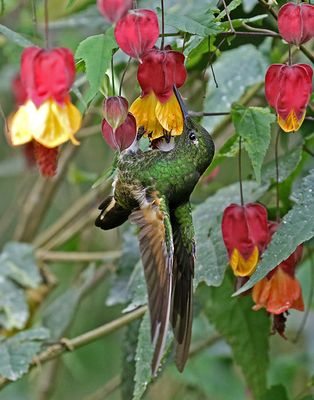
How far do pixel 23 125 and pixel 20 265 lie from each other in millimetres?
923

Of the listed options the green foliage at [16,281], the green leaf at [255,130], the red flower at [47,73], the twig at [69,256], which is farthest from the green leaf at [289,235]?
the twig at [69,256]

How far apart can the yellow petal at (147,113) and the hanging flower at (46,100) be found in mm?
84

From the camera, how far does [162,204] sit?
1249mm

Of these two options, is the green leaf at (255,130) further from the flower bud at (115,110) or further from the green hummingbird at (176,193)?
the flower bud at (115,110)

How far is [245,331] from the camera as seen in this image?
Answer: 5.42 feet

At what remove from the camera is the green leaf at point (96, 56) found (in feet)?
3.35

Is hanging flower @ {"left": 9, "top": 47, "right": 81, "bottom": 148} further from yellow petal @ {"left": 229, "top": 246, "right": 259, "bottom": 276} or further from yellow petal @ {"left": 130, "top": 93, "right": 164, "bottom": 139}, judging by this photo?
yellow petal @ {"left": 229, "top": 246, "right": 259, "bottom": 276}

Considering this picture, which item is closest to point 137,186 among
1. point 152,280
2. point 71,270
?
point 152,280

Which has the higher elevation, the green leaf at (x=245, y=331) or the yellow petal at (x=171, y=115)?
the yellow petal at (x=171, y=115)

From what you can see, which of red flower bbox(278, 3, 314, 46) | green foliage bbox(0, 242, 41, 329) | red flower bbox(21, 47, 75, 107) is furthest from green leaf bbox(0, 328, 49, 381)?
red flower bbox(278, 3, 314, 46)

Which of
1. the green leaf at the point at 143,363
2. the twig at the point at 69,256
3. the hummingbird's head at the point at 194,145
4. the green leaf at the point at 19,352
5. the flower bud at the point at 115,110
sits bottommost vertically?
the twig at the point at 69,256

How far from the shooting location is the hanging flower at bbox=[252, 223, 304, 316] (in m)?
1.31

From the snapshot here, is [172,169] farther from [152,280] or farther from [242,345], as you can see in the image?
[242,345]

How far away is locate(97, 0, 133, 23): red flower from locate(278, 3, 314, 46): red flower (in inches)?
8.2
